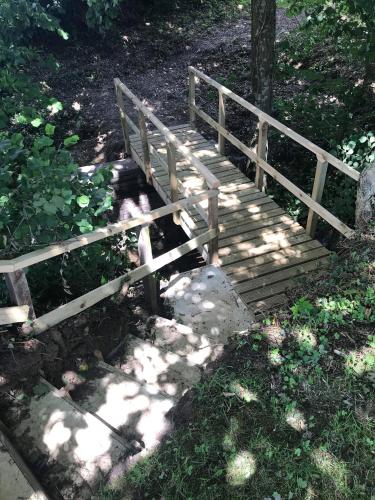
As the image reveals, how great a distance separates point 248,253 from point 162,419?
2.76 metres

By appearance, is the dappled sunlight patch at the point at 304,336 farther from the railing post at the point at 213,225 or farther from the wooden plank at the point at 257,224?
the wooden plank at the point at 257,224

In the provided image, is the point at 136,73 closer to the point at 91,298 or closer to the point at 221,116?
the point at 221,116

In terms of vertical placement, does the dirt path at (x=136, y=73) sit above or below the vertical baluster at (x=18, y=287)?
below

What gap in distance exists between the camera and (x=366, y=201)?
443cm

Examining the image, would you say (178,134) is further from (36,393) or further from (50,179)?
(36,393)

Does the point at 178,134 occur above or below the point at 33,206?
below

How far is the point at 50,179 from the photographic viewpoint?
138 inches

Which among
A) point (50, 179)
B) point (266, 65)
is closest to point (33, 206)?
point (50, 179)

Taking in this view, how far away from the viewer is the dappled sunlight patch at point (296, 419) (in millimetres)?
2672

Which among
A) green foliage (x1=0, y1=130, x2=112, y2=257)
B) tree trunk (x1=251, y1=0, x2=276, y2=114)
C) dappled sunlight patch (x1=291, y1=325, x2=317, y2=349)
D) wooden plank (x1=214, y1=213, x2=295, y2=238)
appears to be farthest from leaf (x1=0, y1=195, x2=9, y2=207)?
tree trunk (x1=251, y1=0, x2=276, y2=114)

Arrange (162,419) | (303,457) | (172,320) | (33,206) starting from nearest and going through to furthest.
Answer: (303,457)
(162,419)
(33,206)
(172,320)

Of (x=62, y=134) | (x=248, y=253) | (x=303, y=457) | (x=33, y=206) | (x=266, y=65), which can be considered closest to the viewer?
(x=303, y=457)

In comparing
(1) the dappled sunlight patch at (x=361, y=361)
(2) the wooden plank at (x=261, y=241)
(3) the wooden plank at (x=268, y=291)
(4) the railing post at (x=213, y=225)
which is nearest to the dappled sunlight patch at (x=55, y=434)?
(1) the dappled sunlight patch at (x=361, y=361)

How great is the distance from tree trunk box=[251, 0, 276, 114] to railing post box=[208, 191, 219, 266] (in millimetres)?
2867
